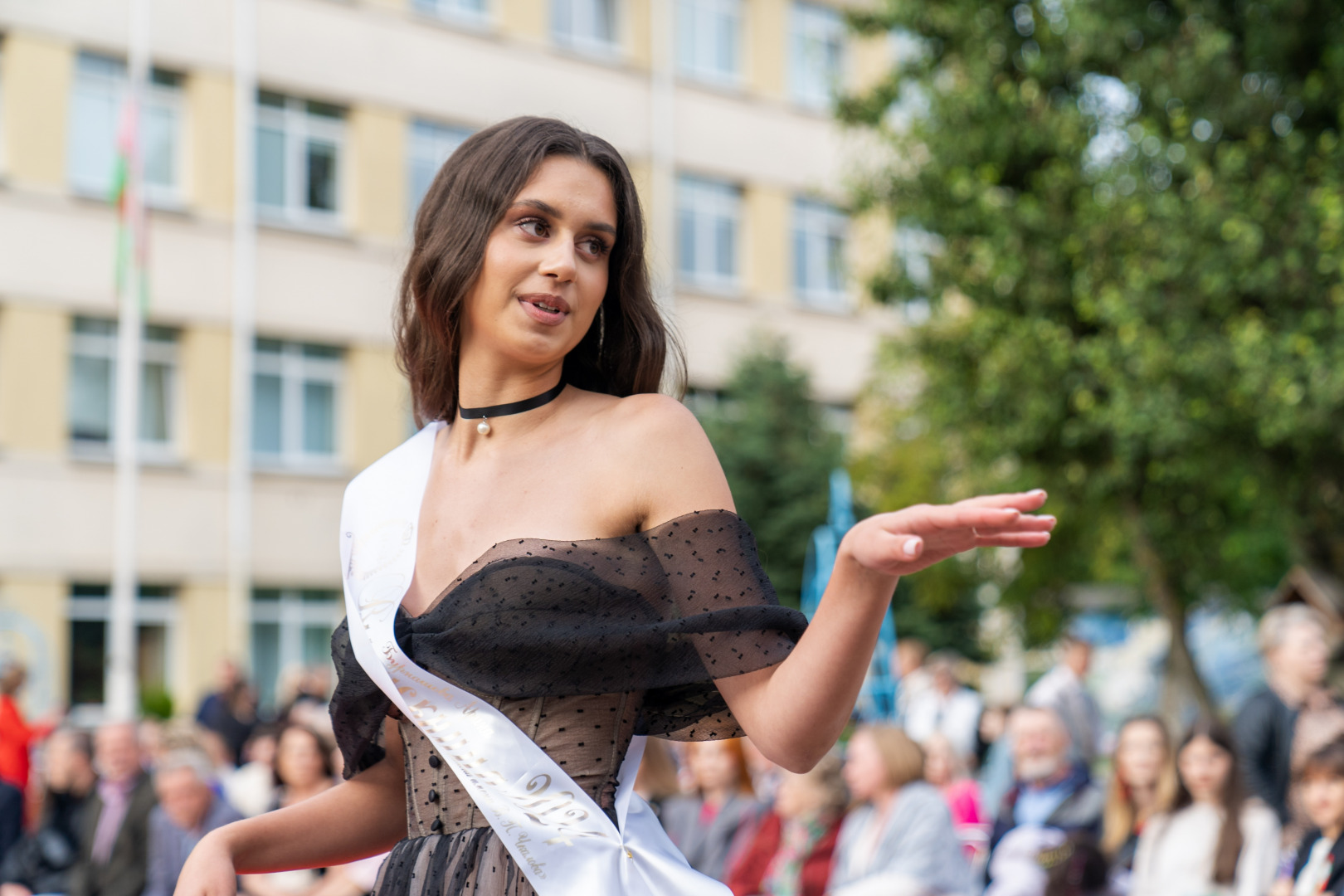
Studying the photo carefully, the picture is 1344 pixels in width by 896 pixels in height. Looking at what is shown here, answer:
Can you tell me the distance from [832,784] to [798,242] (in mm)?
19520

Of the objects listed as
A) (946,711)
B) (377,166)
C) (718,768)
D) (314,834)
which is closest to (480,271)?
(314,834)

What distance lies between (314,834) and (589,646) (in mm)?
491

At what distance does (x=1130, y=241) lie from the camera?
13.1 meters

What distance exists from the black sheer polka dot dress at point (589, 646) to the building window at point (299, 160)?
18.9 m

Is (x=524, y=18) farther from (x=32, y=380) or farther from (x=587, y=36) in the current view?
(x=32, y=380)

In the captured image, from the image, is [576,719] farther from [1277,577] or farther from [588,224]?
[1277,577]

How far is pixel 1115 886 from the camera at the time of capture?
19.7 feet

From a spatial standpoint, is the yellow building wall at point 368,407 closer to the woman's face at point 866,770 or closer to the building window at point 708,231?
the building window at point 708,231

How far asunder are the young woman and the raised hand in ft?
0.21

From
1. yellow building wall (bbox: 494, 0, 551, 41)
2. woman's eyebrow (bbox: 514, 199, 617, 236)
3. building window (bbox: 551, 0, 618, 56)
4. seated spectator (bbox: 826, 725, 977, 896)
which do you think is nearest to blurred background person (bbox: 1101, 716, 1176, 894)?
seated spectator (bbox: 826, 725, 977, 896)

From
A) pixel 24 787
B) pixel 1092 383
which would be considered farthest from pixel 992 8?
pixel 24 787

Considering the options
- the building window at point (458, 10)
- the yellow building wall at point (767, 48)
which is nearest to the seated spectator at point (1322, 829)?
the building window at point (458, 10)

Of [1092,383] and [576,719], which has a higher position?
[1092,383]

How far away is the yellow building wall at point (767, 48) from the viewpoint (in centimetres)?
2506
